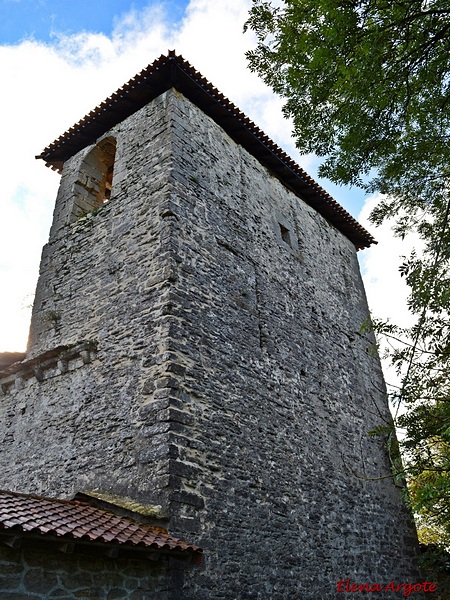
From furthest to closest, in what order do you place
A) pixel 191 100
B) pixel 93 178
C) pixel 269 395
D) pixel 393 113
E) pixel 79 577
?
1. pixel 93 178
2. pixel 191 100
3. pixel 269 395
4. pixel 393 113
5. pixel 79 577

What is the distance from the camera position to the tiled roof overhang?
949cm

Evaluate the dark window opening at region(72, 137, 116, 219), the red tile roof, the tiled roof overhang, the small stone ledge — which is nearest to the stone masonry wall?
the tiled roof overhang

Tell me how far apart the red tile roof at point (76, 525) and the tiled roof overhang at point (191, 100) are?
7833 mm

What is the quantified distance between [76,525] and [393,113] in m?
6.10

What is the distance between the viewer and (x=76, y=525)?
4.46m

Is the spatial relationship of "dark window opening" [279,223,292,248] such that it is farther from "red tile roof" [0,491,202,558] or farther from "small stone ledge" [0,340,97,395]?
"red tile roof" [0,491,202,558]

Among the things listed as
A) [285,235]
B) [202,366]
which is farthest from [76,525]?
[285,235]

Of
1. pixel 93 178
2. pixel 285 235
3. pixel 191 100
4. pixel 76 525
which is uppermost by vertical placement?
pixel 191 100

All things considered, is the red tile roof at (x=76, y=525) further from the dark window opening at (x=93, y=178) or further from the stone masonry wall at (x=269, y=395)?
the dark window opening at (x=93, y=178)

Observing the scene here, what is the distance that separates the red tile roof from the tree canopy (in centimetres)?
315

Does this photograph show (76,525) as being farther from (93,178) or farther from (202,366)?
(93,178)

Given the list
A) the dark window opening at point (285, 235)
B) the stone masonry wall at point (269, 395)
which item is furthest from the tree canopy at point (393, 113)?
the dark window opening at point (285, 235)

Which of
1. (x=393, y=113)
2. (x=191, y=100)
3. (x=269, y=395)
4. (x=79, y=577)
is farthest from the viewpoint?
(x=191, y=100)

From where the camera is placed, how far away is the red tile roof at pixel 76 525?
13.1 feet
